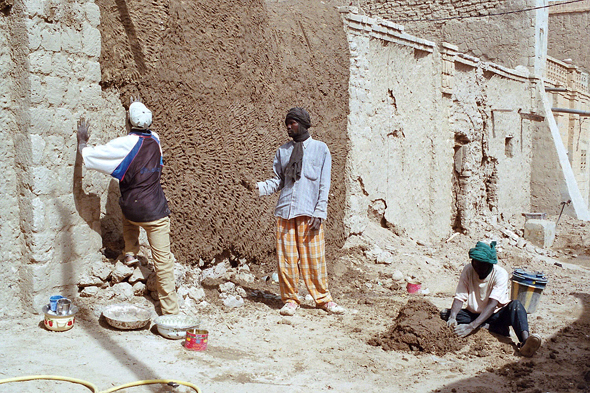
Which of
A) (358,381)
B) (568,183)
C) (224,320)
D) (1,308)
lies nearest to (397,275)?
(224,320)

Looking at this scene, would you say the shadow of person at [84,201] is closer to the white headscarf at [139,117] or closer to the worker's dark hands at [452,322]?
the white headscarf at [139,117]

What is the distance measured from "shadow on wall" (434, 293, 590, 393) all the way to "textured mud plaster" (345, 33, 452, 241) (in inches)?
133

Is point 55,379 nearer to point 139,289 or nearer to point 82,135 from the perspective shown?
point 139,289

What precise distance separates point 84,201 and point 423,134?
614 cm

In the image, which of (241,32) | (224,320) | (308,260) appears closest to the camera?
(224,320)

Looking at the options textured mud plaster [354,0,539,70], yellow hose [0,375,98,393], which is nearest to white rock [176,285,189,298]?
yellow hose [0,375,98,393]

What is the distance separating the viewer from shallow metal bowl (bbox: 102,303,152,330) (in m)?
4.15

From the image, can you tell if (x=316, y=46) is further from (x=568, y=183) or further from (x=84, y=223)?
(x=568, y=183)

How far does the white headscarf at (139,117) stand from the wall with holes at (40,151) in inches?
17.0

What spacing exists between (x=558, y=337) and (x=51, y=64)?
A: 4.65 m

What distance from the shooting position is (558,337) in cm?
512

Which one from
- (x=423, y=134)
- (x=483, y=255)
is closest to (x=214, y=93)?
(x=483, y=255)

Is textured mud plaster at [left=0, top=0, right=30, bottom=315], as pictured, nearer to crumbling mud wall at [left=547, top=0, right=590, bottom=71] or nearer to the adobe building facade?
the adobe building facade

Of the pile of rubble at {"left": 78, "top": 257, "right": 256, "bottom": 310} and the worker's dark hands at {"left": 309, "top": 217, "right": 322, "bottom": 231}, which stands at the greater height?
the worker's dark hands at {"left": 309, "top": 217, "right": 322, "bottom": 231}
